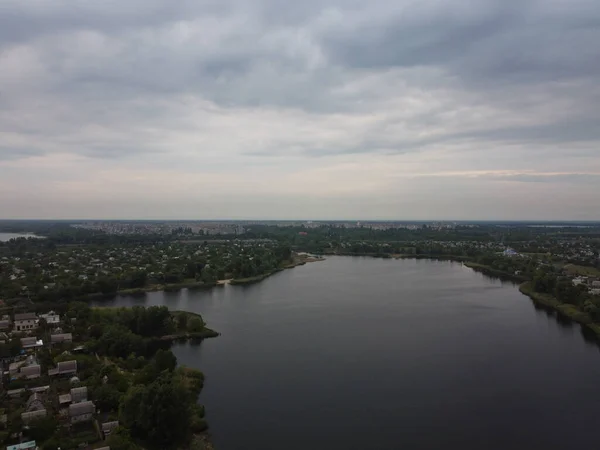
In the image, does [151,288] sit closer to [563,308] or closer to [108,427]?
[108,427]

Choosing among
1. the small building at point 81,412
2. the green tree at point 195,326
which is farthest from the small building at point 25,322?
the small building at point 81,412

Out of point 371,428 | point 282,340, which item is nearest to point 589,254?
point 282,340

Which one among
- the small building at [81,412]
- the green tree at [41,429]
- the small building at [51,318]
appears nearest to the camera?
the green tree at [41,429]

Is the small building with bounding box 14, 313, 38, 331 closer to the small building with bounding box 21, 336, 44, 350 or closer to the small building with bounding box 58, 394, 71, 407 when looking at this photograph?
the small building with bounding box 21, 336, 44, 350

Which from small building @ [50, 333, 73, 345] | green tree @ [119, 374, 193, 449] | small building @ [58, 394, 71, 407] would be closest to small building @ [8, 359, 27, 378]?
small building @ [50, 333, 73, 345]

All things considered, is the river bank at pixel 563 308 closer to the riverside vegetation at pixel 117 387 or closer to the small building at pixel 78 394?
the riverside vegetation at pixel 117 387

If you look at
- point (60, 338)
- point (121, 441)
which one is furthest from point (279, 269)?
point (121, 441)

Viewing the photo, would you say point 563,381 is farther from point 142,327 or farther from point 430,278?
point 430,278

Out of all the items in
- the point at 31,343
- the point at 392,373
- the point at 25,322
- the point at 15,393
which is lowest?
the point at 392,373
